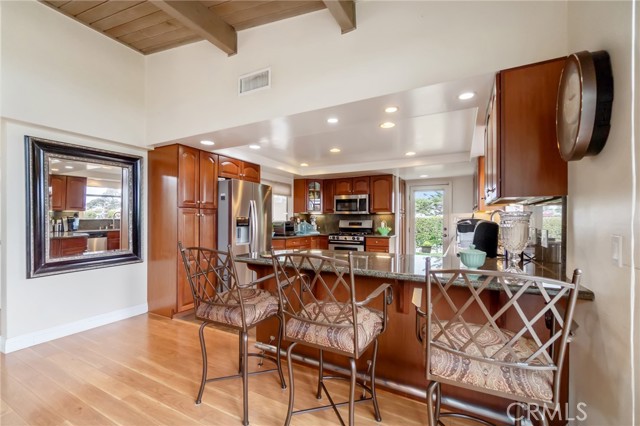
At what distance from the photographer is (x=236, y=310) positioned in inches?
67.8

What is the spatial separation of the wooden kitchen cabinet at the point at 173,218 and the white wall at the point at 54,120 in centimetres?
33

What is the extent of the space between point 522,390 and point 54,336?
3809 millimetres

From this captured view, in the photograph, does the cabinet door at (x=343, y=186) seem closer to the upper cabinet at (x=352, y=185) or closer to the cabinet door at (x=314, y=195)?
the upper cabinet at (x=352, y=185)

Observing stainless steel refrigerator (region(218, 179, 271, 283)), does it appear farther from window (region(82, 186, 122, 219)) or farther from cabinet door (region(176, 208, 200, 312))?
window (region(82, 186, 122, 219))

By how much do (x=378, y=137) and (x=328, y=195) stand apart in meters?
2.69

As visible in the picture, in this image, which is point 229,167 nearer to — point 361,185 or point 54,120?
point 54,120

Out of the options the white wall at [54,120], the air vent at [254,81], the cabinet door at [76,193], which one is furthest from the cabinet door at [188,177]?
the air vent at [254,81]

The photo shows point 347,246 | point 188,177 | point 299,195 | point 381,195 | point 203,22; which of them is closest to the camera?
point 203,22

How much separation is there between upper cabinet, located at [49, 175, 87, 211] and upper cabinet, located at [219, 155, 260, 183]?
1531 mm

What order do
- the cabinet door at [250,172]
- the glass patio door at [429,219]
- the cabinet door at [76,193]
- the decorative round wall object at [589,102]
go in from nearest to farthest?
1. the decorative round wall object at [589,102]
2. the cabinet door at [76,193]
3. the cabinet door at [250,172]
4. the glass patio door at [429,219]

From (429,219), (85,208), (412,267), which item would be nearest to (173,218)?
(85,208)

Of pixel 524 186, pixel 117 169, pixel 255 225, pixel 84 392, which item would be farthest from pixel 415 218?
pixel 84 392

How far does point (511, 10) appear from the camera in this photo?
1672 millimetres

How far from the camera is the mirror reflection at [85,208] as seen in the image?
110 inches
